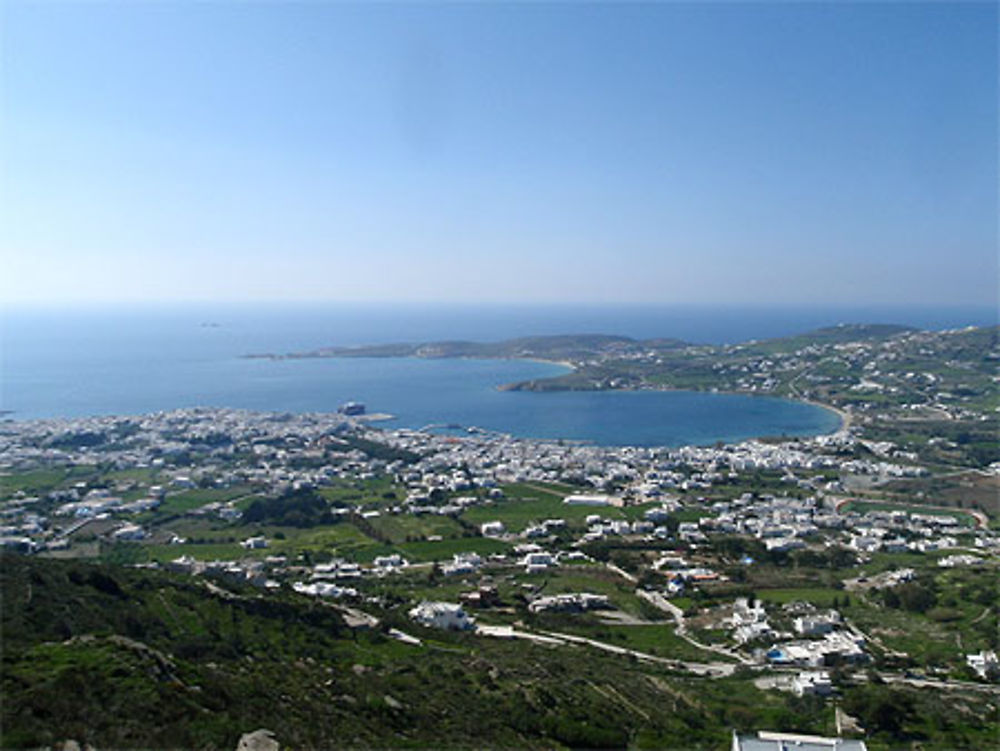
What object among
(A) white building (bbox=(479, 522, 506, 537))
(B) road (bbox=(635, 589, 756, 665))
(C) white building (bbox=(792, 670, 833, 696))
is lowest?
(A) white building (bbox=(479, 522, 506, 537))

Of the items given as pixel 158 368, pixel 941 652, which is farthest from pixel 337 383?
pixel 941 652

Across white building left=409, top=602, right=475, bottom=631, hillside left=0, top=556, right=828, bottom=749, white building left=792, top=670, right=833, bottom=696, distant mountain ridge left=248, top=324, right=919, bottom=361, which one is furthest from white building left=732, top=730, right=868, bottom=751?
distant mountain ridge left=248, top=324, right=919, bottom=361

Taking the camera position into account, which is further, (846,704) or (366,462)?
(366,462)

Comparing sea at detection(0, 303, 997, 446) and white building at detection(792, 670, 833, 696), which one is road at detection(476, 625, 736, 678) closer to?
white building at detection(792, 670, 833, 696)

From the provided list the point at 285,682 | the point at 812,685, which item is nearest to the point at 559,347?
the point at 812,685

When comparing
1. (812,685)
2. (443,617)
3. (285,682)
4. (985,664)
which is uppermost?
(285,682)

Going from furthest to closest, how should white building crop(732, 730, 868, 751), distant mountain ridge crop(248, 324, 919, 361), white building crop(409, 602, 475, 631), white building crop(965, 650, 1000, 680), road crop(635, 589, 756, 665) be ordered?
distant mountain ridge crop(248, 324, 919, 361) < white building crop(409, 602, 475, 631) < road crop(635, 589, 756, 665) < white building crop(965, 650, 1000, 680) < white building crop(732, 730, 868, 751)

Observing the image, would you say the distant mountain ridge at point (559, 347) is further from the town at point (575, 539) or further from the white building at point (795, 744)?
the white building at point (795, 744)

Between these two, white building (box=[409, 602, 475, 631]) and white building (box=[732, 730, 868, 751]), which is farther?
white building (box=[409, 602, 475, 631])

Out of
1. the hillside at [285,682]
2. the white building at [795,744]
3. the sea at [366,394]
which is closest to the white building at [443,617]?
the hillside at [285,682]

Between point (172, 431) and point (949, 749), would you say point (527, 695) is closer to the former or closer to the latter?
point (949, 749)

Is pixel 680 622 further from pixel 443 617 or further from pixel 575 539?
pixel 575 539
